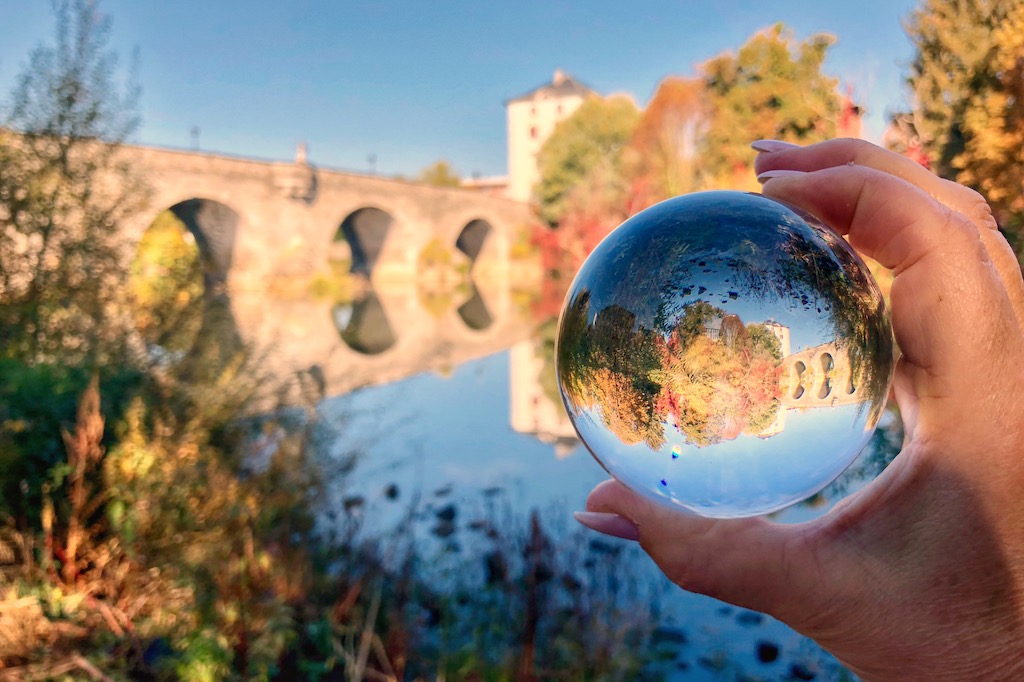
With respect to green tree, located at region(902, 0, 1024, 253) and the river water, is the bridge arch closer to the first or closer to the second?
the river water

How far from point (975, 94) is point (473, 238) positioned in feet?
107

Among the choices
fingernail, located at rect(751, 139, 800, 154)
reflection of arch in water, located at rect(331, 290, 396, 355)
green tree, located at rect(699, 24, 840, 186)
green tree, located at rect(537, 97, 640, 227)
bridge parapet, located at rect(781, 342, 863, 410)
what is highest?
green tree, located at rect(537, 97, 640, 227)

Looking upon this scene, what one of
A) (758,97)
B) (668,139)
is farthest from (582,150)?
(758,97)

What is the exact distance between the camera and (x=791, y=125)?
13703mm

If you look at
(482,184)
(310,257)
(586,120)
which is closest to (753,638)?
(310,257)

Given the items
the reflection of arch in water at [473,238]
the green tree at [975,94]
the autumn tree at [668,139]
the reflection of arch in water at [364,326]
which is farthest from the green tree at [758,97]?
the reflection of arch in water at [473,238]

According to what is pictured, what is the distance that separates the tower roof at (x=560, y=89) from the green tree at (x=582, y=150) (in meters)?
22.0

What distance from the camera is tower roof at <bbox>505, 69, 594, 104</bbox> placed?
5559cm

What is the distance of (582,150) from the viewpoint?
1204 inches

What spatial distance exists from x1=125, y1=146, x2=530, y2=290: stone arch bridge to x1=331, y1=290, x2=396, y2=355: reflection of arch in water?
4735mm

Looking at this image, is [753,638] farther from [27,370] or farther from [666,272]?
[27,370]

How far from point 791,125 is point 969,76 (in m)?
7.19

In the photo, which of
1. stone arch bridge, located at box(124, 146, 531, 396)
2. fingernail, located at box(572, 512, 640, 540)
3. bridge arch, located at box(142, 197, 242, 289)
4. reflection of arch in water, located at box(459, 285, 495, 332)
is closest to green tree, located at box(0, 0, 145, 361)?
stone arch bridge, located at box(124, 146, 531, 396)

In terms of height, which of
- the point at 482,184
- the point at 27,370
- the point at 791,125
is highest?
the point at 482,184
